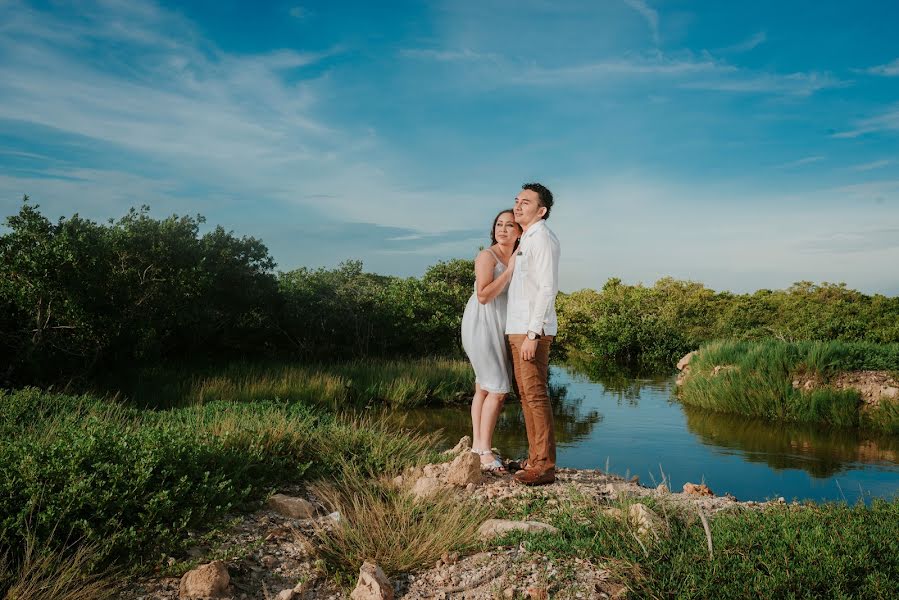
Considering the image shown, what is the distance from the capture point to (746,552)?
12.2 feet

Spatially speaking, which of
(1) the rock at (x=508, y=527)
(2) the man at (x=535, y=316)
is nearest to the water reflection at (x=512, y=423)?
(2) the man at (x=535, y=316)

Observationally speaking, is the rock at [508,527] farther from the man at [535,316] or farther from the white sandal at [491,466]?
the white sandal at [491,466]

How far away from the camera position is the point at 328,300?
17.0m

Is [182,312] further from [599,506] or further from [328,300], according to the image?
[599,506]

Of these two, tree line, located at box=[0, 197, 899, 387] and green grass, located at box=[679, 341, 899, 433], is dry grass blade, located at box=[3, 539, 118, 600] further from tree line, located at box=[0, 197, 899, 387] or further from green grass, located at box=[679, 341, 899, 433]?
green grass, located at box=[679, 341, 899, 433]

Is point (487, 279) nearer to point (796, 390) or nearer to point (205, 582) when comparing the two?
point (205, 582)

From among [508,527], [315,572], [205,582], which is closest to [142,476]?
[205,582]

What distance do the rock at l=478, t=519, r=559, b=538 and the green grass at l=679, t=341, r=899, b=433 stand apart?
912 cm

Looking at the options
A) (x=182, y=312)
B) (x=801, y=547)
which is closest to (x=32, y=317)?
(x=182, y=312)

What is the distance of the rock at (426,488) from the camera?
486 cm

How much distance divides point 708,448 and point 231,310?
1073 cm

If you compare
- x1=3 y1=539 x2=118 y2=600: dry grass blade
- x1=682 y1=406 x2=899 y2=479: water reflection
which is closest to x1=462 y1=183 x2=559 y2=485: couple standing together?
x1=3 y1=539 x2=118 y2=600: dry grass blade

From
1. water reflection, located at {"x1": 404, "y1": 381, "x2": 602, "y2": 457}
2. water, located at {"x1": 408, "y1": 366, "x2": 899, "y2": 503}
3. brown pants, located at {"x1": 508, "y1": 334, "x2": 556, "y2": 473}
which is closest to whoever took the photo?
brown pants, located at {"x1": 508, "y1": 334, "x2": 556, "y2": 473}

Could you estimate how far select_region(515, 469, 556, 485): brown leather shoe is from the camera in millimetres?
5582
